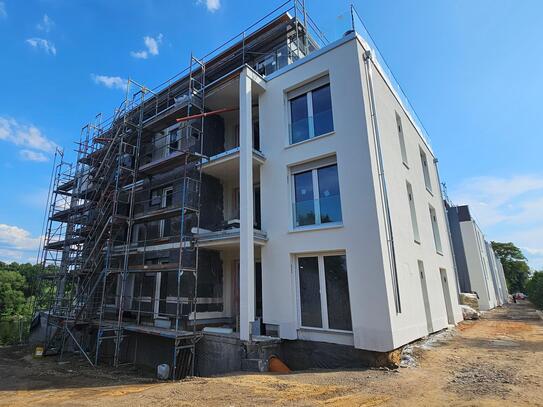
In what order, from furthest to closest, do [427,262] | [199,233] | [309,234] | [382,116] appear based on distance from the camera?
[427,262] → [199,233] → [382,116] → [309,234]

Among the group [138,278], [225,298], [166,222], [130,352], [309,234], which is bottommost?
[130,352]

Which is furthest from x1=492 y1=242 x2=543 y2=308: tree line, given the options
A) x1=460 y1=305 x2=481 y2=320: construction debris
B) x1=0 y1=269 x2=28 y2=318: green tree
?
x1=0 y1=269 x2=28 y2=318: green tree

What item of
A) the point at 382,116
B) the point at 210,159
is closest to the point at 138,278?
the point at 210,159

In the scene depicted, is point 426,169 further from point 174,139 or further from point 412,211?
point 174,139

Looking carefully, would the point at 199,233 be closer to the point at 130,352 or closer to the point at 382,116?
the point at 130,352

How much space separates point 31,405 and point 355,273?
7719 millimetres

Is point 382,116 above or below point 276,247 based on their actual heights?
above

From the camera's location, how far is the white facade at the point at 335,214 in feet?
26.6

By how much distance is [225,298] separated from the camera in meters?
12.1

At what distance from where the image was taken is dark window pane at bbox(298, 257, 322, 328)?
883 cm

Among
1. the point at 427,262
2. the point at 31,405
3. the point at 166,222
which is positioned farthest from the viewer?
the point at 166,222

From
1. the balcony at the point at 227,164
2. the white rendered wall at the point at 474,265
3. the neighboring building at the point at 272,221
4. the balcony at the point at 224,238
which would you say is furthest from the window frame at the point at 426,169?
the white rendered wall at the point at 474,265

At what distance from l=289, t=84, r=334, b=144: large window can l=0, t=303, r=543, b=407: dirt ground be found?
704cm

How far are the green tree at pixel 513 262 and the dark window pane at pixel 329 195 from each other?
64.7 m
